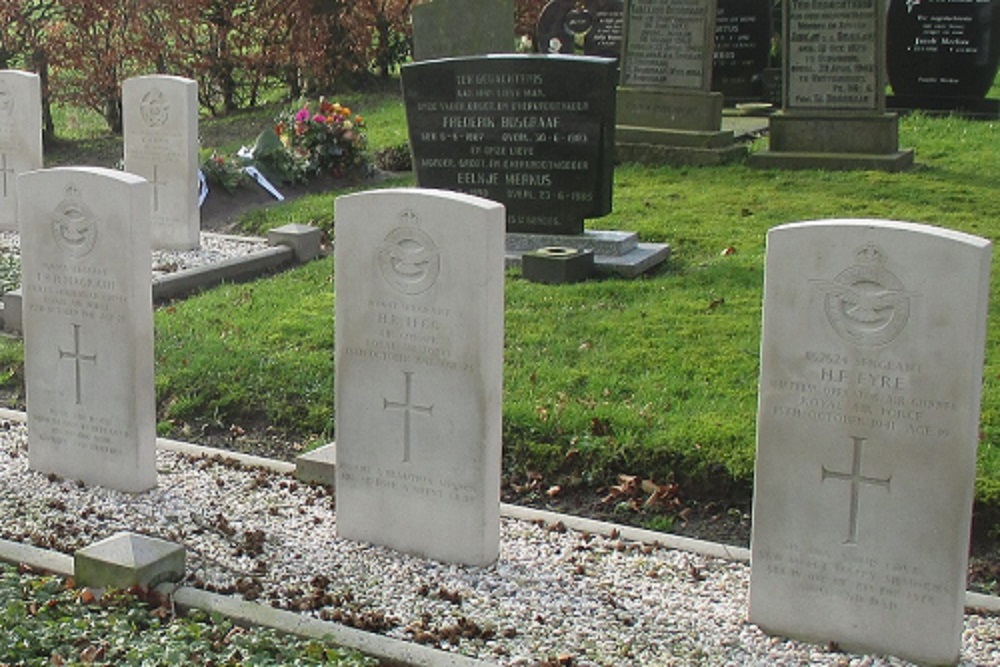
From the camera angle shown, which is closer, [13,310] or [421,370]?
[421,370]

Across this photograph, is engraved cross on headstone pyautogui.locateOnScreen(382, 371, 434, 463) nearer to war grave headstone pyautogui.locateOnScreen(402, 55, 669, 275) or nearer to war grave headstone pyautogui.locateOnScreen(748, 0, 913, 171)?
war grave headstone pyautogui.locateOnScreen(402, 55, 669, 275)

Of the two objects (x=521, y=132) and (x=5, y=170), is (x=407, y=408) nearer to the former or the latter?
(x=521, y=132)

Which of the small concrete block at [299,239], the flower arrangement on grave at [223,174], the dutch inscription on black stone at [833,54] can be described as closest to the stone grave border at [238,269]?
the small concrete block at [299,239]

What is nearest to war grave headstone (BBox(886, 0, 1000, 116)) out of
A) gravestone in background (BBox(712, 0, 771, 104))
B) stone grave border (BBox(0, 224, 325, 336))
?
gravestone in background (BBox(712, 0, 771, 104))

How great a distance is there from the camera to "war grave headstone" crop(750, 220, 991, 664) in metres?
4.61

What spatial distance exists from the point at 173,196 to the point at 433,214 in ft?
20.9

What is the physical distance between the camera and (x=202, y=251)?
11391 millimetres

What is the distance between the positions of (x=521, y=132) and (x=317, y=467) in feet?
13.6

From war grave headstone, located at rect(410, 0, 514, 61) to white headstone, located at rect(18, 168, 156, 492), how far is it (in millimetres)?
6675

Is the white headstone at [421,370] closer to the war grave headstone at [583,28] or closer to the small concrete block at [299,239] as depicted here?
the small concrete block at [299,239]

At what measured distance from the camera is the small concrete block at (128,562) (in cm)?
517

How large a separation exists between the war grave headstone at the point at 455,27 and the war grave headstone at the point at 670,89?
2022 millimetres

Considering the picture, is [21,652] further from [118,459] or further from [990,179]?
[990,179]

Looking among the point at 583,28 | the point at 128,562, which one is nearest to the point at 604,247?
the point at 128,562
